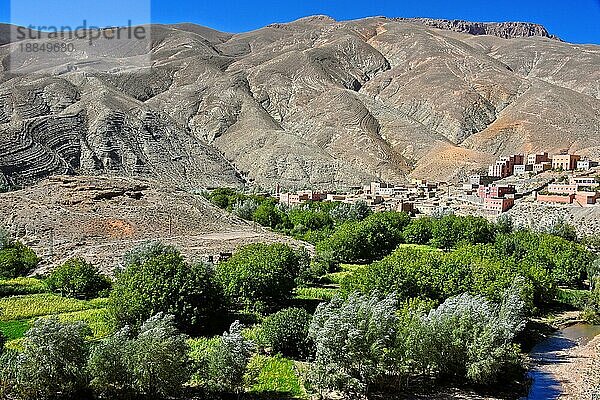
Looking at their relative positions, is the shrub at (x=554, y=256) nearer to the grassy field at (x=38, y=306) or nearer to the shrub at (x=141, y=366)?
the shrub at (x=141, y=366)

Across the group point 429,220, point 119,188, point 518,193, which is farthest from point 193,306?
point 518,193

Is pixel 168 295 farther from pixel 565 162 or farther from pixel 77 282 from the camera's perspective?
pixel 565 162

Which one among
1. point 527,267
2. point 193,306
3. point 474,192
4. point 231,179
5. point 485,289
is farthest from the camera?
point 231,179

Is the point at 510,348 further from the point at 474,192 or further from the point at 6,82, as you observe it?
the point at 6,82

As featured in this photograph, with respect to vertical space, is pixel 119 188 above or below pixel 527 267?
above

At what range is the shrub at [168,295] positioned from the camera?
75.4 feet

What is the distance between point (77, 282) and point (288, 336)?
13706 millimetres

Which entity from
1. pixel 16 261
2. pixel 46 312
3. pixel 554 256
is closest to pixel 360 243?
pixel 554 256

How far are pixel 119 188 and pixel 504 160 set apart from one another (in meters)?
55.9

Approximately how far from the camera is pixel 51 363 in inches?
625

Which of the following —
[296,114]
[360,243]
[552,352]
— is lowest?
[552,352]

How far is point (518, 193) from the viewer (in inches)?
2534

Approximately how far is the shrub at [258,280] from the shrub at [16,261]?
536 inches

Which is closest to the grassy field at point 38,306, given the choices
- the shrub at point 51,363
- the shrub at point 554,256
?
the shrub at point 51,363
